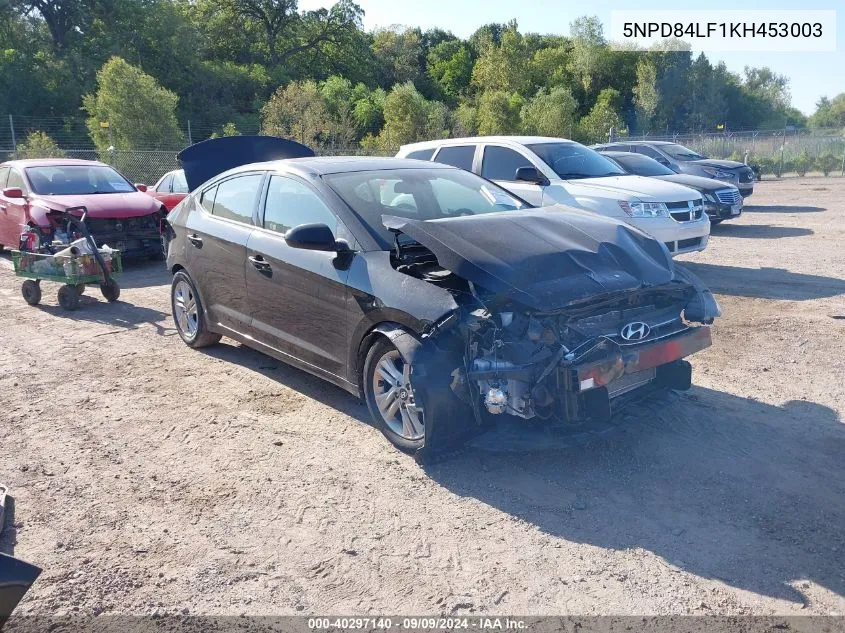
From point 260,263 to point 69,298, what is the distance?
4.48m

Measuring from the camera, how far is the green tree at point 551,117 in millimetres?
32219

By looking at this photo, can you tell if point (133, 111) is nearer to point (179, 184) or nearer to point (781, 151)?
point (179, 184)

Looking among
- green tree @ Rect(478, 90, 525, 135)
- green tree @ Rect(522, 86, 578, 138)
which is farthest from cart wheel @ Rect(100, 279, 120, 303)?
green tree @ Rect(522, 86, 578, 138)

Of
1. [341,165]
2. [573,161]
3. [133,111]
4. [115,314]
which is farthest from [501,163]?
[133,111]

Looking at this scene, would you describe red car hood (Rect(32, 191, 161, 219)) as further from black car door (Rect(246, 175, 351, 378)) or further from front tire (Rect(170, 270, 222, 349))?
black car door (Rect(246, 175, 351, 378))

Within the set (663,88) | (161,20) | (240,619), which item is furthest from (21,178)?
(663,88)

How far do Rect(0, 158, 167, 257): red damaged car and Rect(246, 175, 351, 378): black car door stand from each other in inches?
241

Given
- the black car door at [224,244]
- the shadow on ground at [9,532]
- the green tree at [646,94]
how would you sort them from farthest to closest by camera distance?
the green tree at [646,94]
the black car door at [224,244]
the shadow on ground at [9,532]

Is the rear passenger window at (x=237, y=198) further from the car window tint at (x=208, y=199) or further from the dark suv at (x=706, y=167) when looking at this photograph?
the dark suv at (x=706, y=167)

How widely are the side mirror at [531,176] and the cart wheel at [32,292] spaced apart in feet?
19.9

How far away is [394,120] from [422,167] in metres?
25.2

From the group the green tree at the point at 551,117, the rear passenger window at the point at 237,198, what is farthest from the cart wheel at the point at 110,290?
the green tree at the point at 551,117

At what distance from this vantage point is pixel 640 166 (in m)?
13.9

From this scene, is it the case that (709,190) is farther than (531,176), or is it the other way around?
(709,190)
